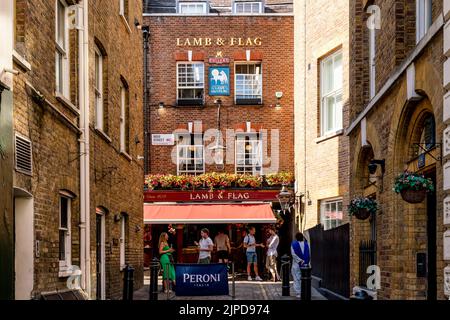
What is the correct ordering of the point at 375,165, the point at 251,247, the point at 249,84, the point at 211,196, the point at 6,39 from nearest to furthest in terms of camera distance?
the point at 6,39
the point at 375,165
the point at 251,247
the point at 211,196
the point at 249,84

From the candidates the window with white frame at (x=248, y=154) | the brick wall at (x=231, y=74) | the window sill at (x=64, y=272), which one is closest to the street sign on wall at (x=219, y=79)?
the brick wall at (x=231, y=74)

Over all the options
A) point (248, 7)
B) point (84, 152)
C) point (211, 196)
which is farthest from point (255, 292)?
point (248, 7)

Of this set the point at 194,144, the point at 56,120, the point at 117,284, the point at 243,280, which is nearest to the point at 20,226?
the point at 56,120

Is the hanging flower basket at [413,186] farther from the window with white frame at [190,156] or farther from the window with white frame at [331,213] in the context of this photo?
the window with white frame at [190,156]

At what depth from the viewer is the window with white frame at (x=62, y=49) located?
392 inches

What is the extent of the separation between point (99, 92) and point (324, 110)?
7.03 meters

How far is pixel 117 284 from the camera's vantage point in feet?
46.2

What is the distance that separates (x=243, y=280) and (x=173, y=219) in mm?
2693

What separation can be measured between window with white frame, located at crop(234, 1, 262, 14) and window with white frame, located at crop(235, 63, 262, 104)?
6.18 feet

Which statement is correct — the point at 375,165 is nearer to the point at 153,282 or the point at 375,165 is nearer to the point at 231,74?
the point at 153,282

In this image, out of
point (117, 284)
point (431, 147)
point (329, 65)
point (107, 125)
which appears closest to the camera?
point (431, 147)

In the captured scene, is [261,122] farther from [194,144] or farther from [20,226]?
[20,226]

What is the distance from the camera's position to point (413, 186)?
7309 millimetres

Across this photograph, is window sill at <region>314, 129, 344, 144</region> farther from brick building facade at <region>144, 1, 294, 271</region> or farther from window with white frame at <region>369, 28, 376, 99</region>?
brick building facade at <region>144, 1, 294, 271</region>
